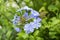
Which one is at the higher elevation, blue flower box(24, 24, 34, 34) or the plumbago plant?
the plumbago plant

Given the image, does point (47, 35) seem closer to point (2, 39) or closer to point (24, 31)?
point (24, 31)

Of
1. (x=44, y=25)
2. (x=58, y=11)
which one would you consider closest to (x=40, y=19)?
(x=44, y=25)

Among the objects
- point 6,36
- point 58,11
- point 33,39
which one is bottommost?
point 33,39

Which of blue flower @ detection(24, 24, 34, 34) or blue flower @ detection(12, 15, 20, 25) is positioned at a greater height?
blue flower @ detection(12, 15, 20, 25)
